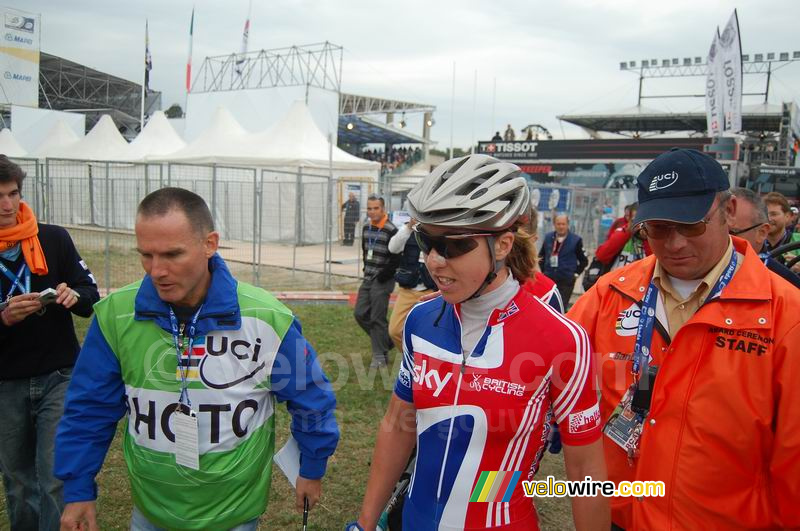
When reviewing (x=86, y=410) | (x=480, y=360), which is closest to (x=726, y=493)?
(x=480, y=360)

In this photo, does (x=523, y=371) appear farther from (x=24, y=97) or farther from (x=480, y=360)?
(x=24, y=97)

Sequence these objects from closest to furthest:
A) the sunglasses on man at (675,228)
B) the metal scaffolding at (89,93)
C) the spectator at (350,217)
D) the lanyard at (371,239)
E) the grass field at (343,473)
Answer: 1. the sunglasses on man at (675,228)
2. the grass field at (343,473)
3. the lanyard at (371,239)
4. the spectator at (350,217)
5. the metal scaffolding at (89,93)

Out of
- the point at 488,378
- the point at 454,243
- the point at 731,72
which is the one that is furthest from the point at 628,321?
the point at 731,72

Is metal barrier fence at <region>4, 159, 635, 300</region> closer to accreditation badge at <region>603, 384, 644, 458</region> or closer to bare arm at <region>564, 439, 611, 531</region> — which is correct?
accreditation badge at <region>603, 384, 644, 458</region>

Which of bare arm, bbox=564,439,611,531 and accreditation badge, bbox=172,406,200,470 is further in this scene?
accreditation badge, bbox=172,406,200,470

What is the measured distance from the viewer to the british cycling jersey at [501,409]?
1947mm

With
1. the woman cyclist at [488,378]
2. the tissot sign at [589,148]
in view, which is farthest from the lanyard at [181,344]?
the tissot sign at [589,148]

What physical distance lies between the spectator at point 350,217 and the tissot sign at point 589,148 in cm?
2313

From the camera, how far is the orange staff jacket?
1.88m

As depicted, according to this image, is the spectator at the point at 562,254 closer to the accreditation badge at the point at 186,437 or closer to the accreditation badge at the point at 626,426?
the accreditation badge at the point at 626,426

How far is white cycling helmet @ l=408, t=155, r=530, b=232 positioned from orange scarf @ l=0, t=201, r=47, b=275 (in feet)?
7.86

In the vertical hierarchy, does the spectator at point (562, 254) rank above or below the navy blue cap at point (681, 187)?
below

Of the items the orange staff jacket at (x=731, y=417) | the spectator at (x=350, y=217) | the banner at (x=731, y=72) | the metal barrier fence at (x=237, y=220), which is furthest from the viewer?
the banner at (x=731, y=72)

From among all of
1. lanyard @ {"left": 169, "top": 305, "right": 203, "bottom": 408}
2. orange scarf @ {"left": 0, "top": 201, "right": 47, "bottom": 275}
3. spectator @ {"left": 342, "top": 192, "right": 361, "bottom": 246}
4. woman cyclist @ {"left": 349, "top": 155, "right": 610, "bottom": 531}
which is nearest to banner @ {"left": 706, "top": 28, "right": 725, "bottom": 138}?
spectator @ {"left": 342, "top": 192, "right": 361, "bottom": 246}
